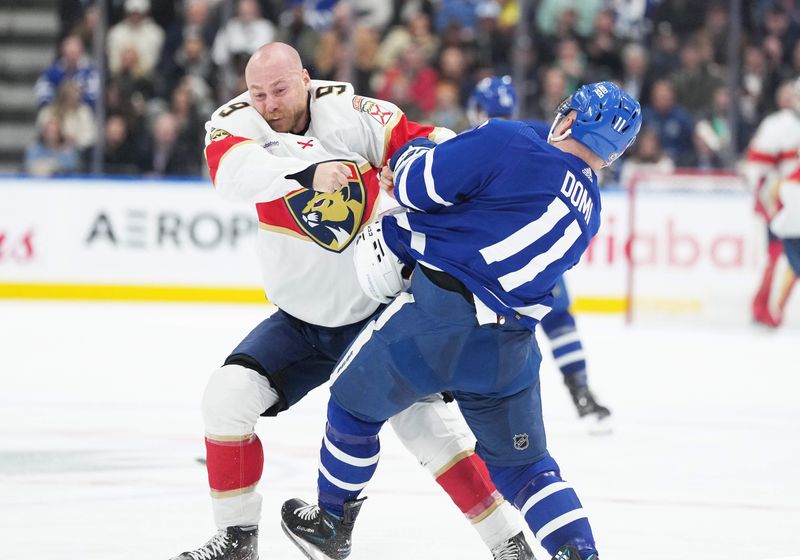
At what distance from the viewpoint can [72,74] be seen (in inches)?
403

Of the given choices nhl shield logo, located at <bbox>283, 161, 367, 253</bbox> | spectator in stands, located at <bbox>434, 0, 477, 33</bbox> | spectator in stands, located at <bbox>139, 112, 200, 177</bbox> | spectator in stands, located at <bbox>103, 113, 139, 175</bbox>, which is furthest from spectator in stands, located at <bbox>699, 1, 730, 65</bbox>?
nhl shield logo, located at <bbox>283, 161, 367, 253</bbox>

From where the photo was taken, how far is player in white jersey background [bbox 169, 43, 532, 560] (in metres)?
3.24

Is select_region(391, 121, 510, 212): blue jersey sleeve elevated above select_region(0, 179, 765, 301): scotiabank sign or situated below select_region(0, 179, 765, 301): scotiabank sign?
above

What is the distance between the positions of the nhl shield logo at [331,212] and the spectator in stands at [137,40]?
23.7 feet

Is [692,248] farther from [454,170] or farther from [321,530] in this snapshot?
[454,170]

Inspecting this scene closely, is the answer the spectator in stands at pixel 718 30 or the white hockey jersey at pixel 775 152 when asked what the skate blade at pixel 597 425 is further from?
the spectator in stands at pixel 718 30

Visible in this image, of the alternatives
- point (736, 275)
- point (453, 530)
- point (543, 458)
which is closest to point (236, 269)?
point (736, 275)

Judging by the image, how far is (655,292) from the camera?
922 cm

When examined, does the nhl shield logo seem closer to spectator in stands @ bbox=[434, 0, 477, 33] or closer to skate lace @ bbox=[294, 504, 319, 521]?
skate lace @ bbox=[294, 504, 319, 521]

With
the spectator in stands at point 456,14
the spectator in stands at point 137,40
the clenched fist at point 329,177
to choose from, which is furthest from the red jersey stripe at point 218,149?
the spectator in stands at point 456,14

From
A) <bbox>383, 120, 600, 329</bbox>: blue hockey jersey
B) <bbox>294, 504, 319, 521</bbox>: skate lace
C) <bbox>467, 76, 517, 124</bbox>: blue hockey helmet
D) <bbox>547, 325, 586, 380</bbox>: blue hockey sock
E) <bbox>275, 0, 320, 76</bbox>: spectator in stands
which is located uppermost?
<bbox>383, 120, 600, 329</bbox>: blue hockey jersey

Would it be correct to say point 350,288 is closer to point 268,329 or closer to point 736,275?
point 268,329

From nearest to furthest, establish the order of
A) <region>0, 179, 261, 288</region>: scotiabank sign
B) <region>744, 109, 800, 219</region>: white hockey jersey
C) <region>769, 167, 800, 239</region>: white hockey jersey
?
1. <region>769, 167, 800, 239</region>: white hockey jersey
2. <region>744, 109, 800, 219</region>: white hockey jersey
3. <region>0, 179, 261, 288</region>: scotiabank sign

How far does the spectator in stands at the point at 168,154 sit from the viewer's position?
10047mm
